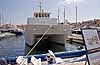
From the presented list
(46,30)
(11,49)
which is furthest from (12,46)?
(46,30)

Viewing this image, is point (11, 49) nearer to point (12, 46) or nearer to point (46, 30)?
point (12, 46)

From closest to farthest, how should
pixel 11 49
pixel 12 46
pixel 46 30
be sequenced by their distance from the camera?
pixel 46 30 < pixel 11 49 < pixel 12 46

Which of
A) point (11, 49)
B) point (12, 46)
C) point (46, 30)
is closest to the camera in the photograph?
point (46, 30)

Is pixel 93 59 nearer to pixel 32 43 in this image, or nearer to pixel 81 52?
pixel 81 52

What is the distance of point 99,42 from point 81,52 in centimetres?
693

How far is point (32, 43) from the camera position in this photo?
3020cm

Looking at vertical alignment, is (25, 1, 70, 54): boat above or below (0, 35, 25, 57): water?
above

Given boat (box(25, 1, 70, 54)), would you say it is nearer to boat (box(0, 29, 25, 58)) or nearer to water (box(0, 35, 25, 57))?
water (box(0, 35, 25, 57))

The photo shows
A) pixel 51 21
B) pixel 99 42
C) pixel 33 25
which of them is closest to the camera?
pixel 99 42

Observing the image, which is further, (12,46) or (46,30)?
(12,46)

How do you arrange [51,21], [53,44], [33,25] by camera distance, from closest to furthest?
[33,25], [51,21], [53,44]

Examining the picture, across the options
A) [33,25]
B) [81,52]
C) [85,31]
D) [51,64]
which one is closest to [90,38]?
[85,31]

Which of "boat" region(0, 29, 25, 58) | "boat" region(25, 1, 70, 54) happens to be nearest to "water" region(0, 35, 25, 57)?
"boat" region(0, 29, 25, 58)

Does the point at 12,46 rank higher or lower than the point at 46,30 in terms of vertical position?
lower
